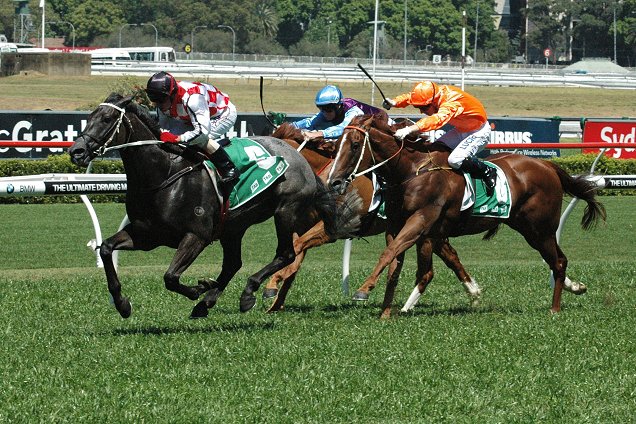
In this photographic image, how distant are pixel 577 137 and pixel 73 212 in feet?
59.8

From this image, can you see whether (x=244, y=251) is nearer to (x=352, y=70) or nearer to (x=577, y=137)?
(x=577, y=137)

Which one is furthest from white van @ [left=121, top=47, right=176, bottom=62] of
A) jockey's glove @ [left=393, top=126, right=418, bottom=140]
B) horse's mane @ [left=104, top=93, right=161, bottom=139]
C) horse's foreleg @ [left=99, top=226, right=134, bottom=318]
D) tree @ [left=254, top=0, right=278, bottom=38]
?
horse's foreleg @ [left=99, top=226, right=134, bottom=318]

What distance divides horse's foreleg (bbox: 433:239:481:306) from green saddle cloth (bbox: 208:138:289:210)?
1984 millimetres

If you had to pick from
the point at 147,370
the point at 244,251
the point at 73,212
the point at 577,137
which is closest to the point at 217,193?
the point at 147,370

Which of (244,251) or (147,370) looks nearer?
(147,370)

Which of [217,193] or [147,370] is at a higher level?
[217,193]

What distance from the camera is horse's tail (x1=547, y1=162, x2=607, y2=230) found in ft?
30.7

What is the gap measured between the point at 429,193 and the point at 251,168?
4.44 feet

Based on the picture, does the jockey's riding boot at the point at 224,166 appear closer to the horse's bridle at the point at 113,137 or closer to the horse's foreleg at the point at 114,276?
the horse's bridle at the point at 113,137

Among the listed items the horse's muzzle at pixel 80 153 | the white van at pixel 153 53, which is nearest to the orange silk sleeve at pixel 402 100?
the horse's muzzle at pixel 80 153

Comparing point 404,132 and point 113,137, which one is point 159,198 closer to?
point 113,137

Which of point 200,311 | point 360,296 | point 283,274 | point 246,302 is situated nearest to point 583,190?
point 360,296

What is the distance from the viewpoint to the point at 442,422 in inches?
198

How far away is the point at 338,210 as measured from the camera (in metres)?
8.43
